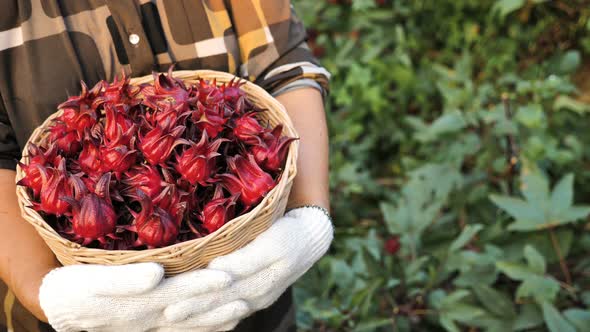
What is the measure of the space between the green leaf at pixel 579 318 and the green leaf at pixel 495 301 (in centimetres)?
15

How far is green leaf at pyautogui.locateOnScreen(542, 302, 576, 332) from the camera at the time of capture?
1.41 meters

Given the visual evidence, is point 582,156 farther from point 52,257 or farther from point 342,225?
point 52,257

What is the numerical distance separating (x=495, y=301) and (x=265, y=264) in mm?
927

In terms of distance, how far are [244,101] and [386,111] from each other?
5.11ft

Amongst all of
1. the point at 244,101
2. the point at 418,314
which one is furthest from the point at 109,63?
the point at 418,314

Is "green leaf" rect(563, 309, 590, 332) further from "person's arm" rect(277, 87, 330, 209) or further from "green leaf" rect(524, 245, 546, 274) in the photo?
"person's arm" rect(277, 87, 330, 209)

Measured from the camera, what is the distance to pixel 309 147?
1119 mm

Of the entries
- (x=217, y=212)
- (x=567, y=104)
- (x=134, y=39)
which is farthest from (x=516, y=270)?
(x=134, y=39)

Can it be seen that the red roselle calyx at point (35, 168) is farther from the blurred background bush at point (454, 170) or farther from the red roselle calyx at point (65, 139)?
the blurred background bush at point (454, 170)

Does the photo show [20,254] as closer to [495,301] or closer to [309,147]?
[309,147]

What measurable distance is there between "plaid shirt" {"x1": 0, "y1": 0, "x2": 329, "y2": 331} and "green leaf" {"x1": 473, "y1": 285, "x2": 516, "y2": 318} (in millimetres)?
729

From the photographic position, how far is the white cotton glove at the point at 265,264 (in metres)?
0.89

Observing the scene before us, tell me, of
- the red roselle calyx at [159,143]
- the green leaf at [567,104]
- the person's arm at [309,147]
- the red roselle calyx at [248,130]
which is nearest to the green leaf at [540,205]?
the green leaf at [567,104]

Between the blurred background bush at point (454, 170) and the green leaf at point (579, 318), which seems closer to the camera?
the green leaf at point (579, 318)
